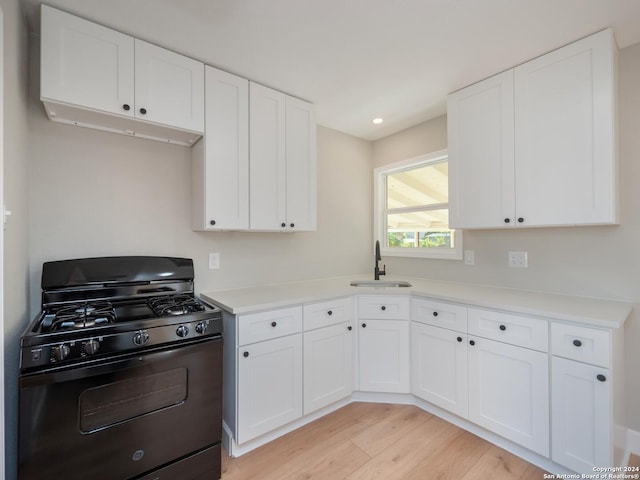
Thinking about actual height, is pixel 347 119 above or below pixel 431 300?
above

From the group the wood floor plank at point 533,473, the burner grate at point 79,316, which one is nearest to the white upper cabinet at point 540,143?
the wood floor plank at point 533,473

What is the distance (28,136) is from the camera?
5.23 ft

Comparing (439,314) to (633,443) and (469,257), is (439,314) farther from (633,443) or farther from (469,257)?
(633,443)

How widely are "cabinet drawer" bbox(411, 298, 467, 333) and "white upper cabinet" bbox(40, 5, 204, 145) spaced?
1.94 m

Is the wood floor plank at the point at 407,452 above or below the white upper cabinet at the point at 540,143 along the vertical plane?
below

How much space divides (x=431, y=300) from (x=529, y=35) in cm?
170

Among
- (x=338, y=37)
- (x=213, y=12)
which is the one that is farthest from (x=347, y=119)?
(x=213, y=12)

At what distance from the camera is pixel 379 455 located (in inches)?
70.9

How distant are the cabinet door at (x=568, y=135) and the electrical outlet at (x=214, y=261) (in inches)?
83.9

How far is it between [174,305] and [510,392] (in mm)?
2007

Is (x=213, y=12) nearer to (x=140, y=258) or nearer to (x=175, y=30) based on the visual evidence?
(x=175, y=30)

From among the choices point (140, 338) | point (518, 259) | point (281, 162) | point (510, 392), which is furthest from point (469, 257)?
point (140, 338)

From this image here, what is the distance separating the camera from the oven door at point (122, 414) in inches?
45.8

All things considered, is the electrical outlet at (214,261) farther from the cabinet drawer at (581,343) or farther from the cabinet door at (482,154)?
the cabinet drawer at (581,343)
